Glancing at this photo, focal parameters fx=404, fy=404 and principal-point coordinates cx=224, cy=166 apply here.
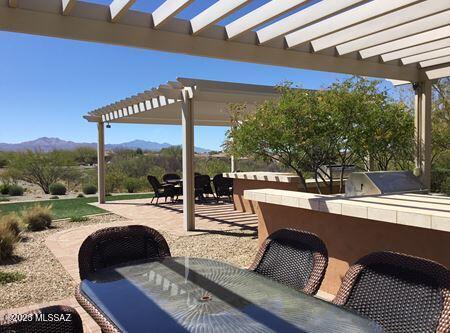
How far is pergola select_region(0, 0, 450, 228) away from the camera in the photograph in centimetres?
401

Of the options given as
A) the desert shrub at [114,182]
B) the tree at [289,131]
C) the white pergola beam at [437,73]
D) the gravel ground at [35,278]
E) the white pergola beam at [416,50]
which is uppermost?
the white pergola beam at [416,50]

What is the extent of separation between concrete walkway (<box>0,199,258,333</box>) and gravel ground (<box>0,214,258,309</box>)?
17 cm

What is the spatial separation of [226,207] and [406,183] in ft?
21.9

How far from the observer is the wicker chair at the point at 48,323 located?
6.75 ft

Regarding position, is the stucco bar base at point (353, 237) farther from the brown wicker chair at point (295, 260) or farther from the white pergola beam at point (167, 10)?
the white pergola beam at point (167, 10)

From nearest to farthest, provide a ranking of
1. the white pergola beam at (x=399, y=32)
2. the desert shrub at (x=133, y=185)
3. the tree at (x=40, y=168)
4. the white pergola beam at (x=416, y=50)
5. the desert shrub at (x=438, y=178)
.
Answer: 1. the white pergola beam at (x=399, y=32)
2. the white pergola beam at (x=416, y=50)
3. the desert shrub at (x=438, y=178)
4. the desert shrub at (x=133, y=185)
5. the tree at (x=40, y=168)

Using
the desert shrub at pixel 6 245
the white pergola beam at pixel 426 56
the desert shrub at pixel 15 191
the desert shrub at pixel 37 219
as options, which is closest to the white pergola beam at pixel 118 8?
the desert shrub at pixel 6 245

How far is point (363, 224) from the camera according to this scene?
388 cm

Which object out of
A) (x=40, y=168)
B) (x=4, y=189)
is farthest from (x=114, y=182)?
(x=4, y=189)

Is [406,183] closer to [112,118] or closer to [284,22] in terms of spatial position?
[284,22]

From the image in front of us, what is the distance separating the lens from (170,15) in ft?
13.6

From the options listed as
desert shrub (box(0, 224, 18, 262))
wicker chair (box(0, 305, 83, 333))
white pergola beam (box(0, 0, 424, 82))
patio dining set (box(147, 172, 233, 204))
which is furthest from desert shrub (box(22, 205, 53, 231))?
wicker chair (box(0, 305, 83, 333))

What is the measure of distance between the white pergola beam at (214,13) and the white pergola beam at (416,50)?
2.88m

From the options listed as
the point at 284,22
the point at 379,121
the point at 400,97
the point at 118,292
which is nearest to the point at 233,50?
the point at 284,22
